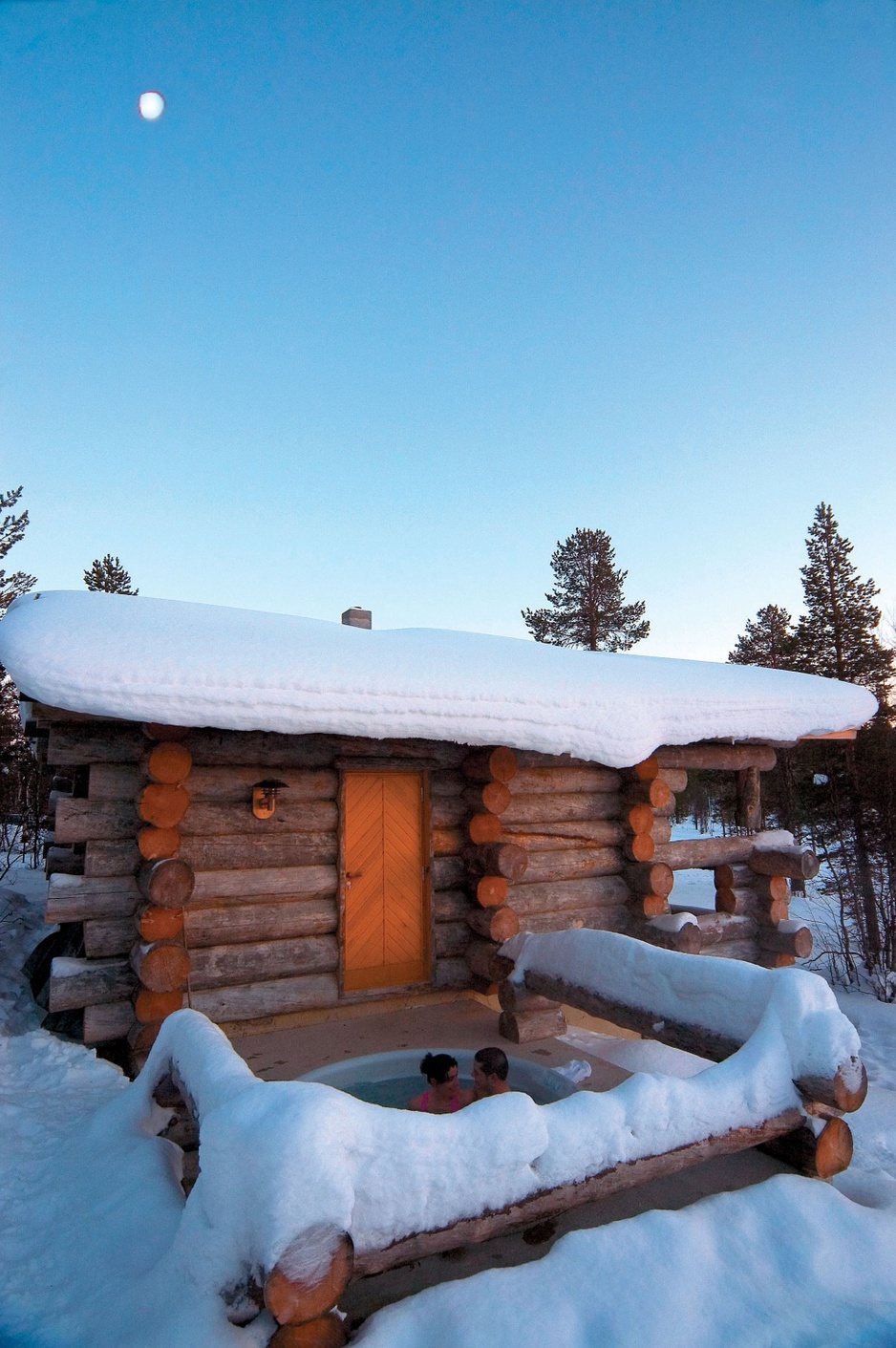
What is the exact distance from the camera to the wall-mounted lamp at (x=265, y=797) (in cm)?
578

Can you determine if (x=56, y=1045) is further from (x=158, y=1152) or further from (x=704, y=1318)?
(x=704, y=1318)

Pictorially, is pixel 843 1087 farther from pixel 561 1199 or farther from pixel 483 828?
pixel 483 828

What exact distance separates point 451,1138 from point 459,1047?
3.39 meters

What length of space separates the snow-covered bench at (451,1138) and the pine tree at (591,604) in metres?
20.6

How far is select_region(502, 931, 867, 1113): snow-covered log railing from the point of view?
124 inches

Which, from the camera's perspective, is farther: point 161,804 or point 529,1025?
point 529,1025

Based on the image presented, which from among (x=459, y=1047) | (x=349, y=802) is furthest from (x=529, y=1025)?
(x=349, y=802)

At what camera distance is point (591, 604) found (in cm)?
2383

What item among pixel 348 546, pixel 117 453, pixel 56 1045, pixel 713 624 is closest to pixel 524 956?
pixel 56 1045

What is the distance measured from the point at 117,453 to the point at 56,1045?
1069cm

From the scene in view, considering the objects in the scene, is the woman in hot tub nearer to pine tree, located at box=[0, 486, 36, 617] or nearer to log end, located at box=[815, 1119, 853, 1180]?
log end, located at box=[815, 1119, 853, 1180]

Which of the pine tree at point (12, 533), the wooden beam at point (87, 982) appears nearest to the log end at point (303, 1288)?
the wooden beam at point (87, 982)

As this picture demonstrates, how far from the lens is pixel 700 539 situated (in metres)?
16.7

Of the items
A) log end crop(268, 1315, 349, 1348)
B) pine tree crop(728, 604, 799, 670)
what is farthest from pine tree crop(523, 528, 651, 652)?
log end crop(268, 1315, 349, 1348)
